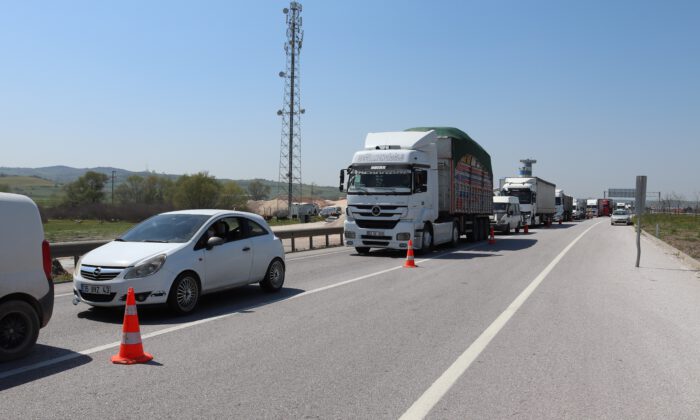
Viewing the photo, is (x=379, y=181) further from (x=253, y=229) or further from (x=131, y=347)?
(x=131, y=347)

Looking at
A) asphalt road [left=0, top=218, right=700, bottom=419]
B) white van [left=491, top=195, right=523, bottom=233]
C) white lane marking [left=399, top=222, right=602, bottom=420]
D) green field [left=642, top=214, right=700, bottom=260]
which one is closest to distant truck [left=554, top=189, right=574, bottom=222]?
green field [left=642, top=214, right=700, bottom=260]

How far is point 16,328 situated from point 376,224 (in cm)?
1366

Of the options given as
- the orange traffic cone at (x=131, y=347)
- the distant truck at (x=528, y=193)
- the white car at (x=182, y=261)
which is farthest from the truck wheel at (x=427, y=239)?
the distant truck at (x=528, y=193)

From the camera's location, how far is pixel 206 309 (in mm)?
9102

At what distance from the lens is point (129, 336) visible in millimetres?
6016

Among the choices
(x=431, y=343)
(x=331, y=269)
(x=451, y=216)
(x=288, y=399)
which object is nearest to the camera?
(x=288, y=399)

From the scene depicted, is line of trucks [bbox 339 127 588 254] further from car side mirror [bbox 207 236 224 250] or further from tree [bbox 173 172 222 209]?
tree [bbox 173 172 222 209]

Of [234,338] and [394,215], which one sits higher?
[394,215]

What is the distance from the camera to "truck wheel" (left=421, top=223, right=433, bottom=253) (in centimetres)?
1934

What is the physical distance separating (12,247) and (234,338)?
8.49 feet

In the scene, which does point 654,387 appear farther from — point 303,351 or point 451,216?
point 451,216

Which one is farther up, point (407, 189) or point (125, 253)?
point (407, 189)

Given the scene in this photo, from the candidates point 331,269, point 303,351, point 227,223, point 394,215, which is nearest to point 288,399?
point 303,351

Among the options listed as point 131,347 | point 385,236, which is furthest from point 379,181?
point 131,347
